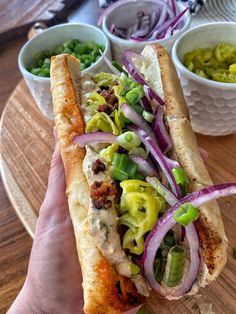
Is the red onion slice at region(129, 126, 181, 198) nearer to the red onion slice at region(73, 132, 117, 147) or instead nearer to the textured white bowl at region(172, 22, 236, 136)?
the red onion slice at region(73, 132, 117, 147)

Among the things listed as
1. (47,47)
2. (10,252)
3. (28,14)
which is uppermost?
(47,47)

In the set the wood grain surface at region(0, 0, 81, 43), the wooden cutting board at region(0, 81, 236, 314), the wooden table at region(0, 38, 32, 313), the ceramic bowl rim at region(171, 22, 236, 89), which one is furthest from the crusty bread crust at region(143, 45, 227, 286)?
the wood grain surface at region(0, 0, 81, 43)

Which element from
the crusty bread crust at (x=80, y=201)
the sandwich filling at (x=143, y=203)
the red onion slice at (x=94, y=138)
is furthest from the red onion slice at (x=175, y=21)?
the red onion slice at (x=94, y=138)

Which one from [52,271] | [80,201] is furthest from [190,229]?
[52,271]

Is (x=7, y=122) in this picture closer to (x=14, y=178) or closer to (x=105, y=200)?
(x=14, y=178)

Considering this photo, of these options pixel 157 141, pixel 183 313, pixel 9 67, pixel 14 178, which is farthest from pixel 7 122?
pixel 183 313

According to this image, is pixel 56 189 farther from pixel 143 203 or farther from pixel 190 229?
pixel 190 229
